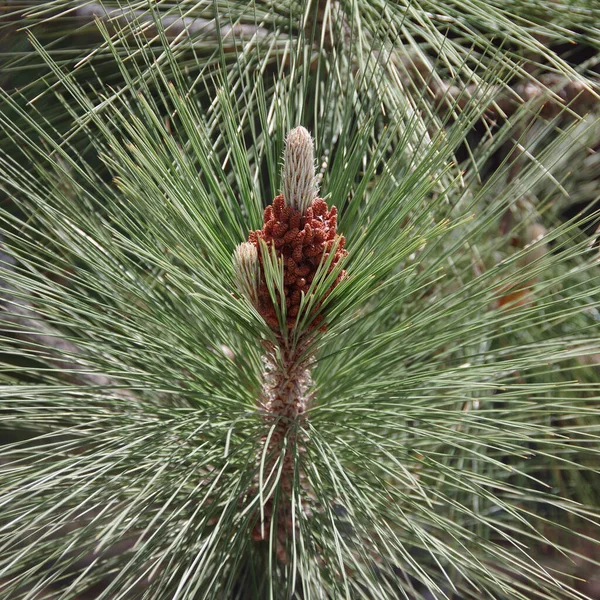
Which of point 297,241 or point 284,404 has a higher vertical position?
point 297,241

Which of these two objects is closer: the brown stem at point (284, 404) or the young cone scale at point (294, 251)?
the young cone scale at point (294, 251)

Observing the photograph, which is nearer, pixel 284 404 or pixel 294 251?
pixel 294 251

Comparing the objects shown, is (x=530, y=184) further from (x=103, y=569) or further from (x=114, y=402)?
(x=103, y=569)

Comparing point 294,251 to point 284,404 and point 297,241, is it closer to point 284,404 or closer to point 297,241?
point 297,241

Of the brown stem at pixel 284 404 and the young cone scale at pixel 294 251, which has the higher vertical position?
the young cone scale at pixel 294 251

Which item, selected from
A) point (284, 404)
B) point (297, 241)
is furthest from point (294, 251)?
point (284, 404)

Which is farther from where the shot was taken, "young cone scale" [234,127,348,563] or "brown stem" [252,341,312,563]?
"brown stem" [252,341,312,563]

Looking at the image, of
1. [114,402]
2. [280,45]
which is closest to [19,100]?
[280,45]

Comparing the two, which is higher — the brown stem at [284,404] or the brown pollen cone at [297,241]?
the brown pollen cone at [297,241]
